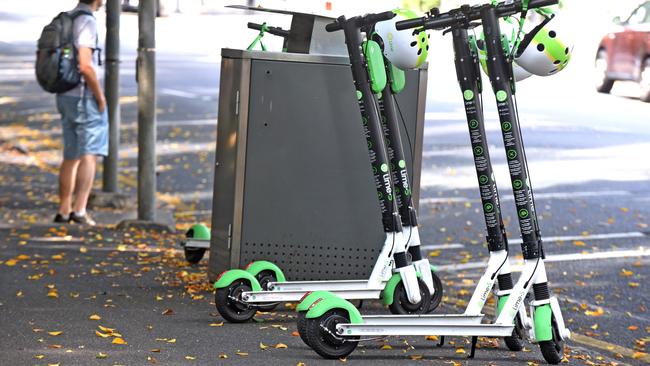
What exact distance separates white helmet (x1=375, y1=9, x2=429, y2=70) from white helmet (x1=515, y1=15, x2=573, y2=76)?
2.32 feet

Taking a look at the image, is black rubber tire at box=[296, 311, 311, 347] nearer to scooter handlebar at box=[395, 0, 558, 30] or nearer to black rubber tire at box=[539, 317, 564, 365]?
black rubber tire at box=[539, 317, 564, 365]

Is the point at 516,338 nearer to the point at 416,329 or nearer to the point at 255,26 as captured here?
the point at 416,329

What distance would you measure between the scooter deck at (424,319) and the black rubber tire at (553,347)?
319mm

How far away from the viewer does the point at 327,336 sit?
5688 millimetres

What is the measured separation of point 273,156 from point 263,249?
20.5 inches

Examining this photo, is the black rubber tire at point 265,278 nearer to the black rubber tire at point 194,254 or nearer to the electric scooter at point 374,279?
the electric scooter at point 374,279

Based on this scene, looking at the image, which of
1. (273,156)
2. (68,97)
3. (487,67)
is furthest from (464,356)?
(68,97)

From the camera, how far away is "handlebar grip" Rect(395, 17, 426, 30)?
19.4 ft

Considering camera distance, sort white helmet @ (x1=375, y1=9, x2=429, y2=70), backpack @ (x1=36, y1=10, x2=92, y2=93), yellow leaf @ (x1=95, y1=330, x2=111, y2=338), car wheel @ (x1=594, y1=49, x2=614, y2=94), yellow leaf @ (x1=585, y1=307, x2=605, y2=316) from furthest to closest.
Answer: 1. car wheel @ (x1=594, y1=49, x2=614, y2=94)
2. backpack @ (x1=36, y1=10, x2=92, y2=93)
3. yellow leaf @ (x1=585, y1=307, x2=605, y2=316)
4. white helmet @ (x1=375, y1=9, x2=429, y2=70)
5. yellow leaf @ (x1=95, y1=330, x2=111, y2=338)

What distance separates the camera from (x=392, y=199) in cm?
655

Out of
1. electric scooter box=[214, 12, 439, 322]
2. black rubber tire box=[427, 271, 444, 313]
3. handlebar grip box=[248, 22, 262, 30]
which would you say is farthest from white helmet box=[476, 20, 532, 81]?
handlebar grip box=[248, 22, 262, 30]

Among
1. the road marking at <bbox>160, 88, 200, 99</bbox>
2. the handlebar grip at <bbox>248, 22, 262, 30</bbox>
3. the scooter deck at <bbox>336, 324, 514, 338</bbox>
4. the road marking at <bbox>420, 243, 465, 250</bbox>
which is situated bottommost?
the road marking at <bbox>420, 243, 465, 250</bbox>

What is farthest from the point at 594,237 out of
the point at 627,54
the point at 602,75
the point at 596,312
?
the point at 602,75

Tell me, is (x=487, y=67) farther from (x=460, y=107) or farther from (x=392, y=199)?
(x=460, y=107)
